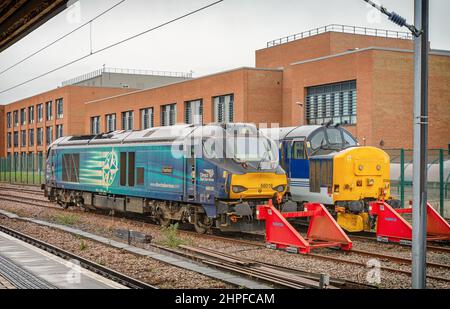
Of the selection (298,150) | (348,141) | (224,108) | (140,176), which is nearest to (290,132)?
(298,150)

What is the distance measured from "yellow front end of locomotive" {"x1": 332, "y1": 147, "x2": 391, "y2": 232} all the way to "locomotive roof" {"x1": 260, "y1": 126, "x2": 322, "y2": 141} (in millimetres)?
1545

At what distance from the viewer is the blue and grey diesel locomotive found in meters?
17.4

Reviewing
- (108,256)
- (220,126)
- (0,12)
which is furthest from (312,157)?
(0,12)

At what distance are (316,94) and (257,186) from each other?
76.6 feet

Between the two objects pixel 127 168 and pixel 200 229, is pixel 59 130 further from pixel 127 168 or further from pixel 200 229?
pixel 200 229

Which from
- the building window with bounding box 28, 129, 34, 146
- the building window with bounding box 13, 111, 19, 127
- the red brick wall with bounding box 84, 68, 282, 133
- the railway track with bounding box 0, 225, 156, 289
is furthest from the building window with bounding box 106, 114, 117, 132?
the railway track with bounding box 0, 225, 156, 289

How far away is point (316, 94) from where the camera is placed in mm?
39969

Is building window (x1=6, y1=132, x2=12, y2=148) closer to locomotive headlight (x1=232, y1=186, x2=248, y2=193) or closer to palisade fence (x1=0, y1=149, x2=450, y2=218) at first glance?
palisade fence (x1=0, y1=149, x2=450, y2=218)

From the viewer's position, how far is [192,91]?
49625mm

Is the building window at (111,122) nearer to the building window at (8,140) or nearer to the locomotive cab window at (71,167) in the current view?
the building window at (8,140)

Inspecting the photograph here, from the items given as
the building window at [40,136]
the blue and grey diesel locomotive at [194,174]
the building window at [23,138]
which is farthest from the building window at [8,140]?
the blue and grey diesel locomotive at [194,174]

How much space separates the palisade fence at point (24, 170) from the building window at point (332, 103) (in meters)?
26.1

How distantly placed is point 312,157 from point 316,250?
12.6 feet
